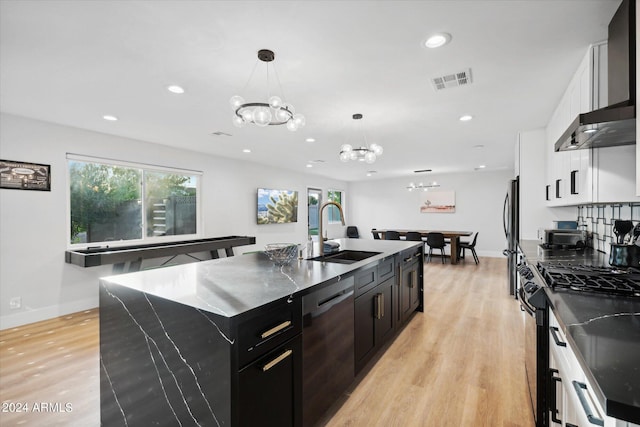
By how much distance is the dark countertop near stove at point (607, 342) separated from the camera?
2.13ft

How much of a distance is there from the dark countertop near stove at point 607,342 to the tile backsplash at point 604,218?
4.12 feet

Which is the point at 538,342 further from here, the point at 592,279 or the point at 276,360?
the point at 276,360

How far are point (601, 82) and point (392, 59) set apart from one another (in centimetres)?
137

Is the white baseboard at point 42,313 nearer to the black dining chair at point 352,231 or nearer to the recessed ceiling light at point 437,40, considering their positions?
the recessed ceiling light at point 437,40

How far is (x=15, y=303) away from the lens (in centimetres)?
342

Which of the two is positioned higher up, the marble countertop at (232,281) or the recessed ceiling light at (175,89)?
the recessed ceiling light at (175,89)

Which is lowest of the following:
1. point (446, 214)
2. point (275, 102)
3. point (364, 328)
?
point (364, 328)

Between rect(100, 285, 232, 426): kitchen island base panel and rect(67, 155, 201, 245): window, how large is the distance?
3095mm

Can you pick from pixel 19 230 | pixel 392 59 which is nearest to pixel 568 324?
pixel 392 59

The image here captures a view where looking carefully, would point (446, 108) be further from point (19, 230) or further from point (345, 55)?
point (19, 230)

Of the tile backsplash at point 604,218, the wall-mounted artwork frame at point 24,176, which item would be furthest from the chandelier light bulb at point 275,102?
the wall-mounted artwork frame at point 24,176

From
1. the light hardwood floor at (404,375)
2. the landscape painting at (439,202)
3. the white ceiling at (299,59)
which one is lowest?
the light hardwood floor at (404,375)

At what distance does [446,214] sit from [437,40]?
7.81 meters

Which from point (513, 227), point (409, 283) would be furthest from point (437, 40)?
point (513, 227)
